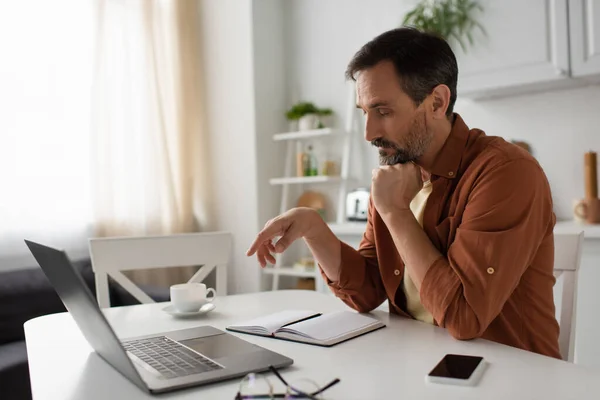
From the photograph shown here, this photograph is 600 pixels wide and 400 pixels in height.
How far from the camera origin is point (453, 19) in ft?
9.45

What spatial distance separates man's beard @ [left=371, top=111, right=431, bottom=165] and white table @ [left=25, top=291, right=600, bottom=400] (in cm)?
37

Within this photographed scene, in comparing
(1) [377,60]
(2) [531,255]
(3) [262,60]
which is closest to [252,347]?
(2) [531,255]

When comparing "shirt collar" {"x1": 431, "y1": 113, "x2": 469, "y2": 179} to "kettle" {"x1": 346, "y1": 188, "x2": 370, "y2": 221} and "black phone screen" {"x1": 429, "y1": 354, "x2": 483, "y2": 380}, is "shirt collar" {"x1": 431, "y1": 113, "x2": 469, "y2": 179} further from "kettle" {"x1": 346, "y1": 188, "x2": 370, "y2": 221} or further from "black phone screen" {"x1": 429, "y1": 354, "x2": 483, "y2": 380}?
"kettle" {"x1": 346, "y1": 188, "x2": 370, "y2": 221}

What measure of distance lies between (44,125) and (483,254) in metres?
2.77

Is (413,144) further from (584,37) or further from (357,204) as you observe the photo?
(357,204)

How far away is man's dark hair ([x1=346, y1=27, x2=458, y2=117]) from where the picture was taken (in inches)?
53.0

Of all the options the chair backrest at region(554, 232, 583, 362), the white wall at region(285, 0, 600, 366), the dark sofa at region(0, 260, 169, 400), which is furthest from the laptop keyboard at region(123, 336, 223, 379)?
the white wall at region(285, 0, 600, 366)

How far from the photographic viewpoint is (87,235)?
3.43 meters

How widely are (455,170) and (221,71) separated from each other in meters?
2.86

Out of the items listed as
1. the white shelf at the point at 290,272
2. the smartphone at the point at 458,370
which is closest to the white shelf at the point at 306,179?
the white shelf at the point at 290,272

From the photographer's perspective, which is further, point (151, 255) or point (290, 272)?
point (290, 272)

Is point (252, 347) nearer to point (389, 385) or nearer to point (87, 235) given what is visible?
point (389, 385)

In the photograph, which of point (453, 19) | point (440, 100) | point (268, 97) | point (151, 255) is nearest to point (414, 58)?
point (440, 100)

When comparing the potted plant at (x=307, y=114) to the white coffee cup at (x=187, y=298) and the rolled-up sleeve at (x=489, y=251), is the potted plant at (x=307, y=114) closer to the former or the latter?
the white coffee cup at (x=187, y=298)
